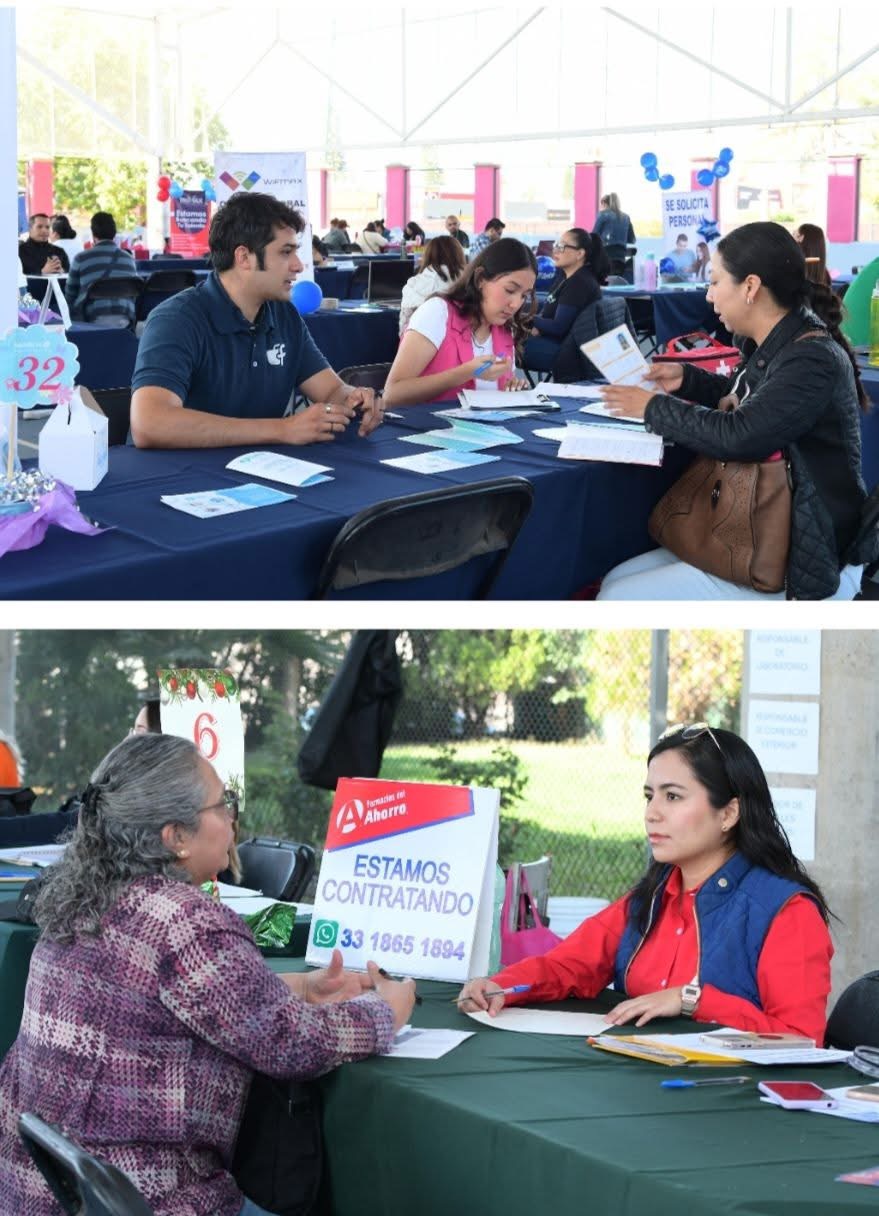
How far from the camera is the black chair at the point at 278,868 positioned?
336 centimetres

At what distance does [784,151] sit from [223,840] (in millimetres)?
20644

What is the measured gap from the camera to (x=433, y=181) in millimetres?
Result: 24219

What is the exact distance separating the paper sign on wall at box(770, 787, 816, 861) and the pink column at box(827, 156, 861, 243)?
17.2 metres


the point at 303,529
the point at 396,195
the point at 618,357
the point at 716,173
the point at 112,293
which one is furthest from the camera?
the point at 396,195

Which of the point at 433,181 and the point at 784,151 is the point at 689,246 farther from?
the point at 433,181

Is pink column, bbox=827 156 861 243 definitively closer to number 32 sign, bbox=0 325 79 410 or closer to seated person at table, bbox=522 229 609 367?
seated person at table, bbox=522 229 609 367

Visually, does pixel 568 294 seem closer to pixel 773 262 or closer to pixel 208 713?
pixel 773 262

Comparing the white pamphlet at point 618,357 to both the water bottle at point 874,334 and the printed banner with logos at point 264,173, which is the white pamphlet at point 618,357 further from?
the printed banner with logos at point 264,173

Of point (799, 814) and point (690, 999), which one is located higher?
point (690, 999)

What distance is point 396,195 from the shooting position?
80.7ft

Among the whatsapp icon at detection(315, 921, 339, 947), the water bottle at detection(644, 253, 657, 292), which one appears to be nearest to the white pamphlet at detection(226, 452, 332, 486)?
the whatsapp icon at detection(315, 921, 339, 947)

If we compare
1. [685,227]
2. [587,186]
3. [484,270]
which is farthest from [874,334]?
[587,186]

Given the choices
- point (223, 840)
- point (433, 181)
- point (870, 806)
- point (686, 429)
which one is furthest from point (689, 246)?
point (433, 181)

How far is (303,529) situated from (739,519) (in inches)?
41.2
